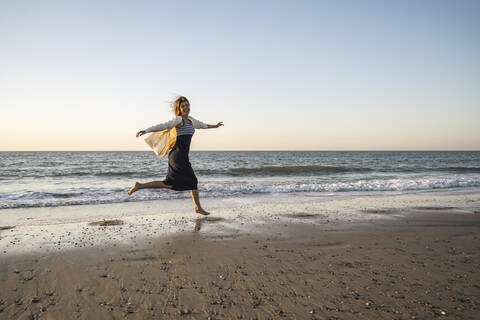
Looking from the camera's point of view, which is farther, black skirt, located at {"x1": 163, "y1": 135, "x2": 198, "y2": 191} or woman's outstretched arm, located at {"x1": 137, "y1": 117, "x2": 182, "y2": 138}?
black skirt, located at {"x1": 163, "y1": 135, "x2": 198, "y2": 191}

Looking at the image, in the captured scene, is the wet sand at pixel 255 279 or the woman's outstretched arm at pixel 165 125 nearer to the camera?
the wet sand at pixel 255 279

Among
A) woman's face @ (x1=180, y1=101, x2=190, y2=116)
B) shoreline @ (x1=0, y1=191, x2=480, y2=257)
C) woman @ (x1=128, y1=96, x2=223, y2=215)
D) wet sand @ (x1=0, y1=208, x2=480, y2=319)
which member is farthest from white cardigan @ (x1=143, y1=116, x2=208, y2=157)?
wet sand @ (x1=0, y1=208, x2=480, y2=319)

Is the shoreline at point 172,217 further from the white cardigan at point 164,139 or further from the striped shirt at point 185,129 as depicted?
the striped shirt at point 185,129

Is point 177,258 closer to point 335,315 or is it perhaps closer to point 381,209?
point 335,315

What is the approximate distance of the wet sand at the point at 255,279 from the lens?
236 cm

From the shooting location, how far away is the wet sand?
2361 mm

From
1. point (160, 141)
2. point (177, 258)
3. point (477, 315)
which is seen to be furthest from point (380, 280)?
point (160, 141)

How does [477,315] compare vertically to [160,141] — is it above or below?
below

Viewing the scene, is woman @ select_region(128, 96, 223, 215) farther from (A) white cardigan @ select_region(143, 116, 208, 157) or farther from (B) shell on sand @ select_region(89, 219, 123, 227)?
(B) shell on sand @ select_region(89, 219, 123, 227)

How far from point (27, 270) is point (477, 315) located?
430cm

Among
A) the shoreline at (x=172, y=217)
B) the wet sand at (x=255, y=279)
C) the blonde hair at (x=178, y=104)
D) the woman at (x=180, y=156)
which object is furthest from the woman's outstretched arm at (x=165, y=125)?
the wet sand at (x=255, y=279)

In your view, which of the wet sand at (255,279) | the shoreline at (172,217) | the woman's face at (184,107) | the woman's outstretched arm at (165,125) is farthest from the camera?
the woman's face at (184,107)

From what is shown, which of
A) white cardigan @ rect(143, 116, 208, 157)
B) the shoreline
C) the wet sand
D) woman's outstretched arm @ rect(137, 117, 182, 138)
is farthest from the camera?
white cardigan @ rect(143, 116, 208, 157)

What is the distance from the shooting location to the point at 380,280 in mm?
2889
